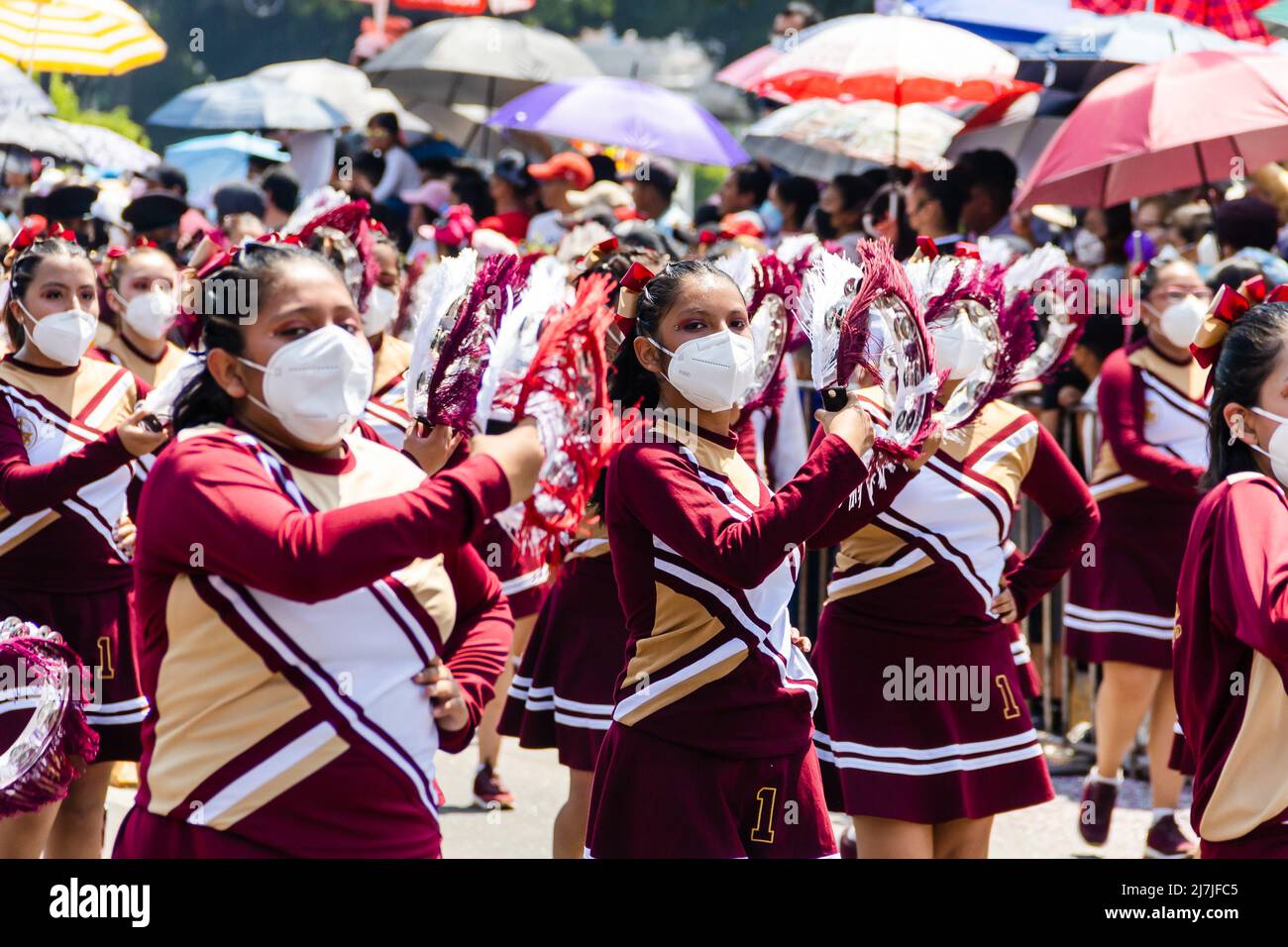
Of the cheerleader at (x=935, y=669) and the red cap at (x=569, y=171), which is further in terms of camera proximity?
the red cap at (x=569, y=171)

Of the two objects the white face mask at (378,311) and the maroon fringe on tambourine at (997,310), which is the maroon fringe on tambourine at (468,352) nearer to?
the maroon fringe on tambourine at (997,310)

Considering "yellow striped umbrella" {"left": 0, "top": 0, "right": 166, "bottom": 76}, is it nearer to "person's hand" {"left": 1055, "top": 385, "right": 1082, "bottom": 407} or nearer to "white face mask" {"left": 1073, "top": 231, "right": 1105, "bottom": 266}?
"white face mask" {"left": 1073, "top": 231, "right": 1105, "bottom": 266}

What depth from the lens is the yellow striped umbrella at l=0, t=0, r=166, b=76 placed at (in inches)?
459

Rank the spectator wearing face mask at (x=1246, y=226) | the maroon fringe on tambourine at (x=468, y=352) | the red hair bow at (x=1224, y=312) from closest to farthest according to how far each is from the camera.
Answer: the maroon fringe on tambourine at (x=468, y=352) → the red hair bow at (x=1224, y=312) → the spectator wearing face mask at (x=1246, y=226)

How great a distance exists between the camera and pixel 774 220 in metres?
12.3

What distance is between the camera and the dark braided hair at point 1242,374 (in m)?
3.80

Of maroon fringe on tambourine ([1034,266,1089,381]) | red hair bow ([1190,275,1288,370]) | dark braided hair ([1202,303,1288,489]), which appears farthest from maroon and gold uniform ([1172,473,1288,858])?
maroon fringe on tambourine ([1034,266,1089,381])

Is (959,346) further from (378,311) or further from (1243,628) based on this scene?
(378,311)

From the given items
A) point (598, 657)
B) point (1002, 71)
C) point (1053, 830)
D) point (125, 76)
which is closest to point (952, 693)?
point (598, 657)

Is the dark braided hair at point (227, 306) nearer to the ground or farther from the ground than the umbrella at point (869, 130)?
farther from the ground

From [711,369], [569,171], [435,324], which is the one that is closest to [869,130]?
[569,171]

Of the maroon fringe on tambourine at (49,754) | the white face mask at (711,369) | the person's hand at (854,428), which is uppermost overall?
the person's hand at (854,428)

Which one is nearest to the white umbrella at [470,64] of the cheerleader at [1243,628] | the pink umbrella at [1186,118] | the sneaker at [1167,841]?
the pink umbrella at [1186,118]

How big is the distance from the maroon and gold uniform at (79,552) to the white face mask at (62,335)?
71 mm
